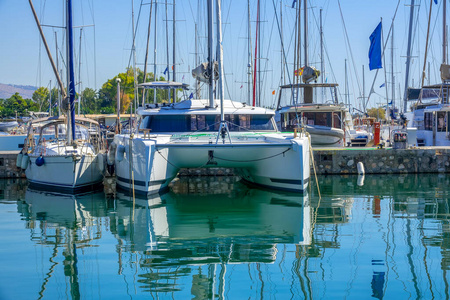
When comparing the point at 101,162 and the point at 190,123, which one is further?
the point at 101,162

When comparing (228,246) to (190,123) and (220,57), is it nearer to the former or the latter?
(220,57)

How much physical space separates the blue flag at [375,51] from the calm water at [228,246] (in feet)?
32.9

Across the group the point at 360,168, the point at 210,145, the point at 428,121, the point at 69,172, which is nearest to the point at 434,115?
the point at 428,121

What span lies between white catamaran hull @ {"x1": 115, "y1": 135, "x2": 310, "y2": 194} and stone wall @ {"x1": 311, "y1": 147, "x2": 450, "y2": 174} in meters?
5.01

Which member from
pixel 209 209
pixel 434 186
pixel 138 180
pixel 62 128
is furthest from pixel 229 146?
pixel 62 128

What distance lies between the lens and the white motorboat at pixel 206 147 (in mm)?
13211

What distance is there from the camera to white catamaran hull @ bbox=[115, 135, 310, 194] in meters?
13.1

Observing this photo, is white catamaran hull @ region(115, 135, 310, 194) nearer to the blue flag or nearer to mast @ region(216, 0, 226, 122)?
mast @ region(216, 0, 226, 122)

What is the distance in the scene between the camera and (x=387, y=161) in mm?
19609

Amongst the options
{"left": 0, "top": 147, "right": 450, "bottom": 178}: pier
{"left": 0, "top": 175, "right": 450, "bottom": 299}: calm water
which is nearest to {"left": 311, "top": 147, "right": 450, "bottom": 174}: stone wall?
{"left": 0, "top": 147, "right": 450, "bottom": 178}: pier

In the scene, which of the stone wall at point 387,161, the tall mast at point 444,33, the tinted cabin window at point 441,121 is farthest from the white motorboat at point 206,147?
the tall mast at point 444,33

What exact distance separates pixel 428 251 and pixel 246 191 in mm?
7571

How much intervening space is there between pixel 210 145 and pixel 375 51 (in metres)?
13.5

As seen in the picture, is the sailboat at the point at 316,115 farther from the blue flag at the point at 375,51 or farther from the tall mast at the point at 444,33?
the tall mast at the point at 444,33
